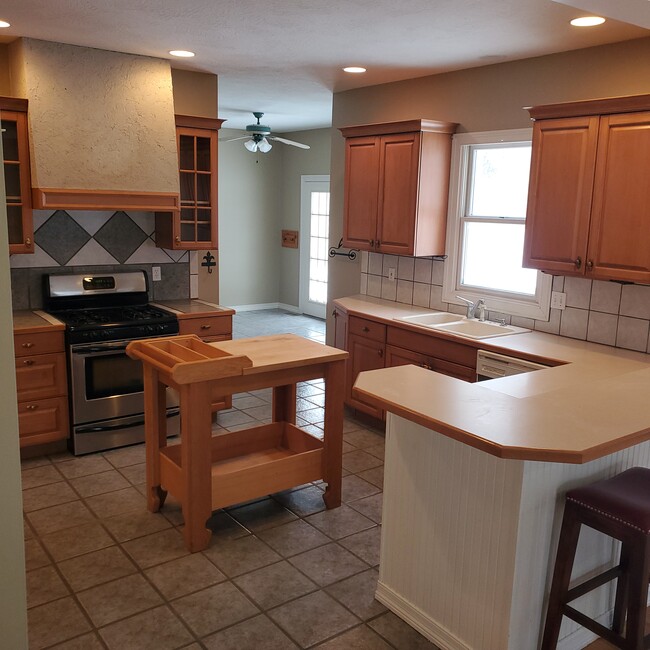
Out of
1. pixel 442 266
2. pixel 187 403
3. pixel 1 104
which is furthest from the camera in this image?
pixel 442 266

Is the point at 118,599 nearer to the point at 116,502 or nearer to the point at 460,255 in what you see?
the point at 116,502

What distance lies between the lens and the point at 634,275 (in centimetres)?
325

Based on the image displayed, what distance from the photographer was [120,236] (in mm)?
4785

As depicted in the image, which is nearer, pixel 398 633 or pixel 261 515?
pixel 398 633

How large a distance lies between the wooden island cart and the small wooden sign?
5.45 meters

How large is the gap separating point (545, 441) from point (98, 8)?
2983 millimetres

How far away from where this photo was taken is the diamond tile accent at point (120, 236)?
4727mm

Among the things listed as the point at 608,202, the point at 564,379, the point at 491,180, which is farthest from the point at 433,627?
the point at 491,180

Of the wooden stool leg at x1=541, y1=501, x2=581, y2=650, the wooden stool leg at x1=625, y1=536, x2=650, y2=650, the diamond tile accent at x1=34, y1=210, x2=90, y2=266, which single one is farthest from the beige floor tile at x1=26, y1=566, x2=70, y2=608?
the diamond tile accent at x1=34, y1=210, x2=90, y2=266

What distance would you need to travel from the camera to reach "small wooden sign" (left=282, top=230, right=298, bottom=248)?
9.00 meters

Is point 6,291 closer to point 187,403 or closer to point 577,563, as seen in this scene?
point 187,403

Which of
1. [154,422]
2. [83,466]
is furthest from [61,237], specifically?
[154,422]

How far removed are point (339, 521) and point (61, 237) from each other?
9.08ft

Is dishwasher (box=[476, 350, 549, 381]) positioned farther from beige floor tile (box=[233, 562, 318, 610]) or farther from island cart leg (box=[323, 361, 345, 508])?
beige floor tile (box=[233, 562, 318, 610])
